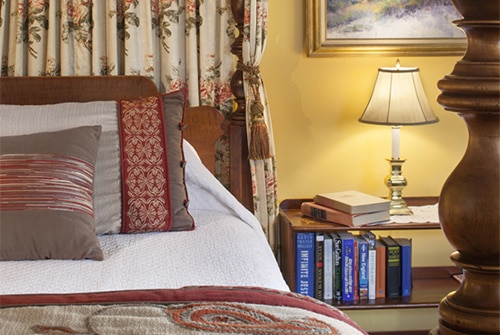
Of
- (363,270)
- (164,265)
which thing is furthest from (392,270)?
(164,265)

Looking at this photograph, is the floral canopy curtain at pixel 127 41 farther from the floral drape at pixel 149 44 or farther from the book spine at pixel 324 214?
the book spine at pixel 324 214

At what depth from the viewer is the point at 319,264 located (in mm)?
2953

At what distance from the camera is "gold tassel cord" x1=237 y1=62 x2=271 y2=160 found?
9.67ft

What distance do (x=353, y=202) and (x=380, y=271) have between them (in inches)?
11.7

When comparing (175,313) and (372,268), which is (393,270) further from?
(175,313)

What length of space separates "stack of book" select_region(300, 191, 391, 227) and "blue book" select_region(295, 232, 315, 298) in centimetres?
10

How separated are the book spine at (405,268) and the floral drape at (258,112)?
52cm

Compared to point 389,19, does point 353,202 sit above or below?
below

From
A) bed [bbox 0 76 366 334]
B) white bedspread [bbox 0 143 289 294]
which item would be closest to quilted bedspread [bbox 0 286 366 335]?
bed [bbox 0 76 366 334]

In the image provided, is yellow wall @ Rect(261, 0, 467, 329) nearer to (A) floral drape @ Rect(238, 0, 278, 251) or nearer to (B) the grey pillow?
(A) floral drape @ Rect(238, 0, 278, 251)

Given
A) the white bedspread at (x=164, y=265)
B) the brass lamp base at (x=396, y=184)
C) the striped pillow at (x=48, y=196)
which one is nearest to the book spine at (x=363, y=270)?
the brass lamp base at (x=396, y=184)

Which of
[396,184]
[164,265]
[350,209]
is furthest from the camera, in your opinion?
[396,184]

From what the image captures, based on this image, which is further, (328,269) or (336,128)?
(336,128)

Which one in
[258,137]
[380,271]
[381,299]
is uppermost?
[258,137]
